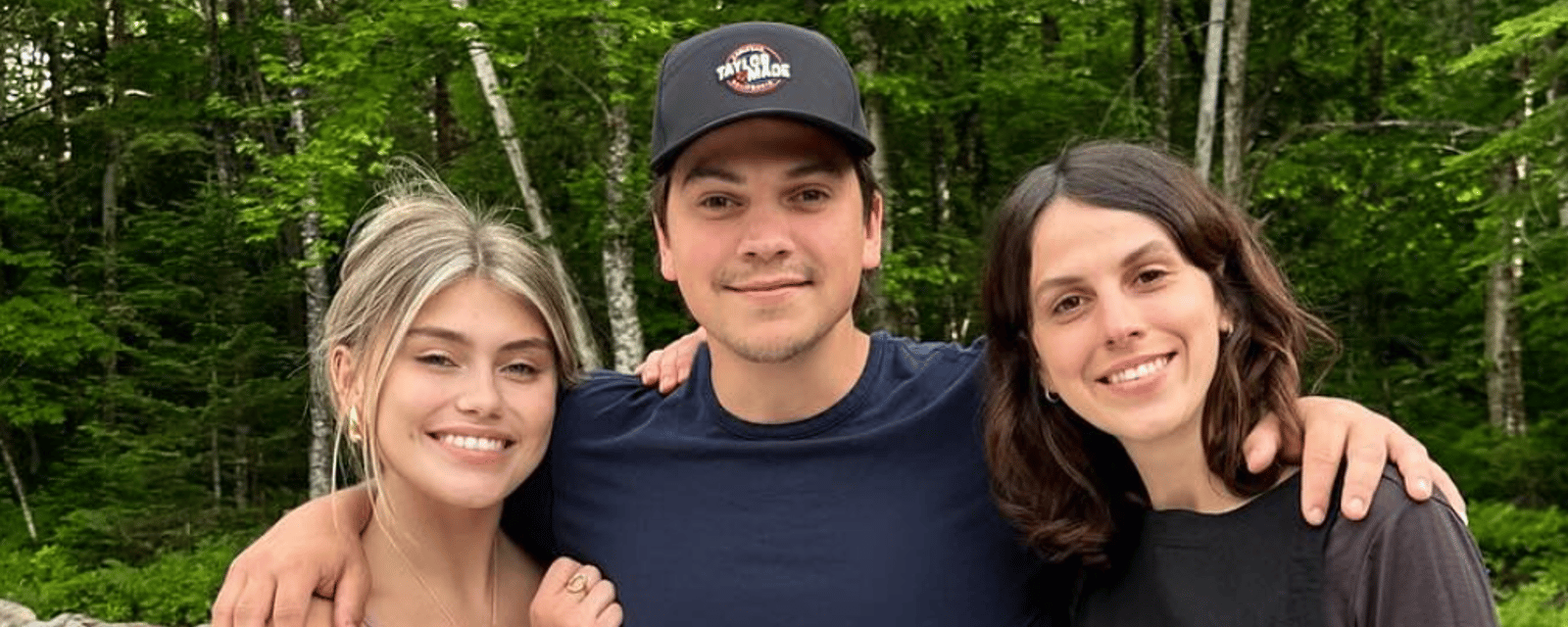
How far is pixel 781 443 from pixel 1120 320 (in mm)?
777

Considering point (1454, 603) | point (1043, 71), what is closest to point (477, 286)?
point (1454, 603)

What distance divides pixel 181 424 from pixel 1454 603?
17199 mm

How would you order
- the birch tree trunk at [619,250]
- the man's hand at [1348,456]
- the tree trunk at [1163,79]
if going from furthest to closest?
the tree trunk at [1163,79], the birch tree trunk at [619,250], the man's hand at [1348,456]

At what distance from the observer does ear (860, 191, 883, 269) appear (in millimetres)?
2779

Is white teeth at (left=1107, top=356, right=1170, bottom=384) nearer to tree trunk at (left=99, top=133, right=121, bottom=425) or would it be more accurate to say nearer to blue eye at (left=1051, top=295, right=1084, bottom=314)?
blue eye at (left=1051, top=295, right=1084, bottom=314)

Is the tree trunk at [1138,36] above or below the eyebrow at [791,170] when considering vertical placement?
above

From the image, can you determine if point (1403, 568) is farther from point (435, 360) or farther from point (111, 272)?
point (111, 272)

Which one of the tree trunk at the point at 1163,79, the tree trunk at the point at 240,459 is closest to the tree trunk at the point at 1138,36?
the tree trunk at the point at 1163,79

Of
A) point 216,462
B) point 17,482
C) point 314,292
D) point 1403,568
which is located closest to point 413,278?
point 1403,568

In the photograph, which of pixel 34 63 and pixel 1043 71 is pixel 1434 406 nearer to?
pixel 1043 71

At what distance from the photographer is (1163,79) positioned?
15.5 meters

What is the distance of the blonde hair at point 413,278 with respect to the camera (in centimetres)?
262

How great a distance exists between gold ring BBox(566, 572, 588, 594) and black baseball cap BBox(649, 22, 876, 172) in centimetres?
83

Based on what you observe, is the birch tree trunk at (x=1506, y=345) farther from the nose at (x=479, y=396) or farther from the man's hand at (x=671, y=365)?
the nose at (x=479, y=396)
